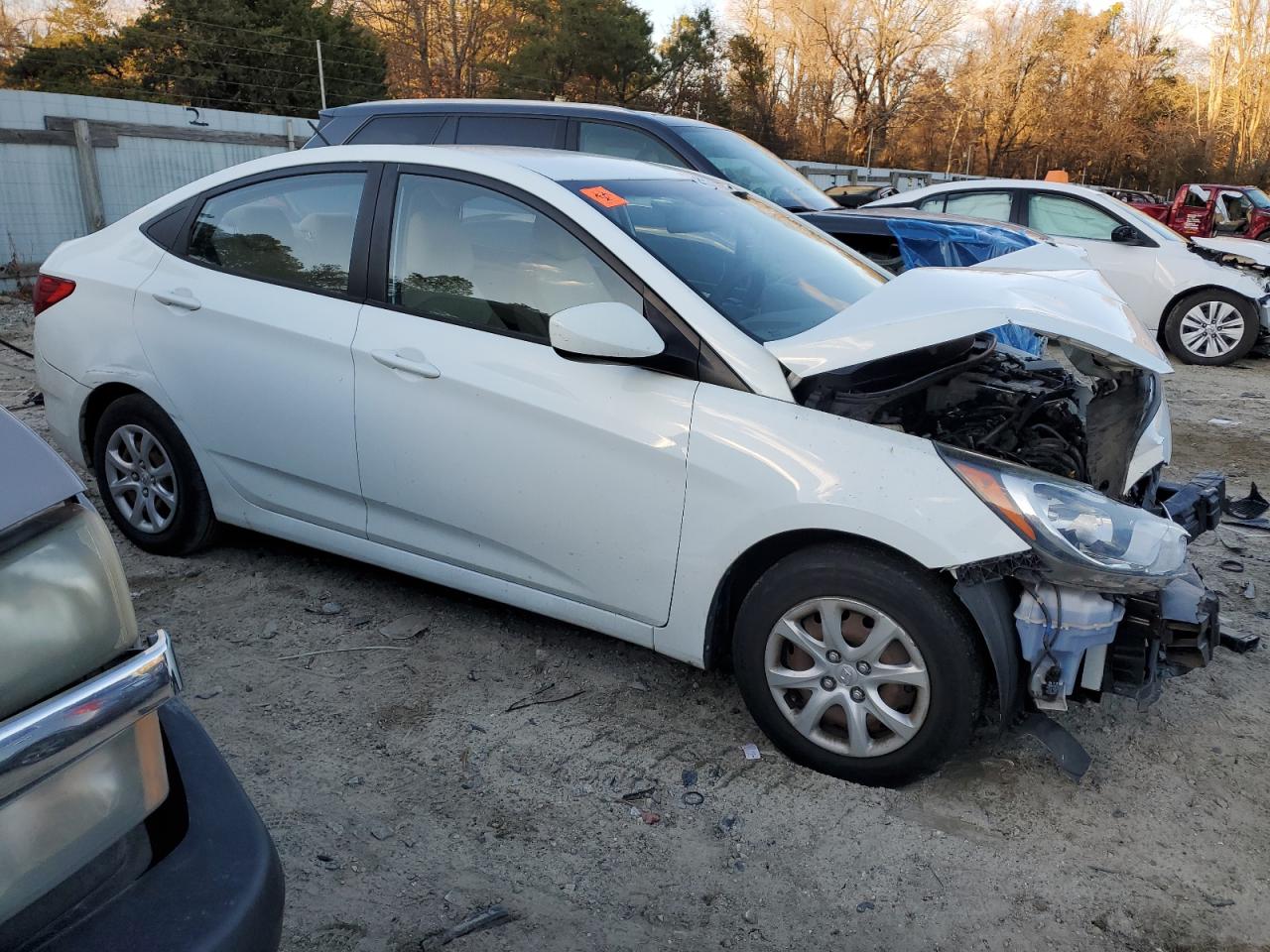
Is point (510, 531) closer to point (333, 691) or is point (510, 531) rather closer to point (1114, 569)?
point (333, 691)

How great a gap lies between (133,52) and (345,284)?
78.3ft

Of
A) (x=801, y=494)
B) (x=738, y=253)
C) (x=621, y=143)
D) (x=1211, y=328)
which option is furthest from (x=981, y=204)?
(x=801, y=494)

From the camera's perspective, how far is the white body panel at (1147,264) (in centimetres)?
944

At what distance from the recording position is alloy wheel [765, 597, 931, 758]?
2686 mm

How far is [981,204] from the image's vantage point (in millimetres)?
9961

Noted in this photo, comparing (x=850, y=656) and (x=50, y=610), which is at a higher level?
(x=50, y=610)

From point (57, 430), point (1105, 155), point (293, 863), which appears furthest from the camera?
point (1105, 155)

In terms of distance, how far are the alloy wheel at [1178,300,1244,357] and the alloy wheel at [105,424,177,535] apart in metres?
9.13

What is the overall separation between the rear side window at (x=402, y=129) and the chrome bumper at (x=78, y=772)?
266 inches

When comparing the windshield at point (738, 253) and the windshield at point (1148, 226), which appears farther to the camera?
the windshield at point (1148, 226)

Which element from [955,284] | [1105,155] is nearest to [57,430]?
[955,284]

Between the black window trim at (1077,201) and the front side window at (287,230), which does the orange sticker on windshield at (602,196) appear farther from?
the black window trim at (1077,201)

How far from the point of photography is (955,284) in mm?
3059

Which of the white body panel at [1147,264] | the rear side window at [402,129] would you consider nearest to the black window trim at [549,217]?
the rear side window at [402,129]
